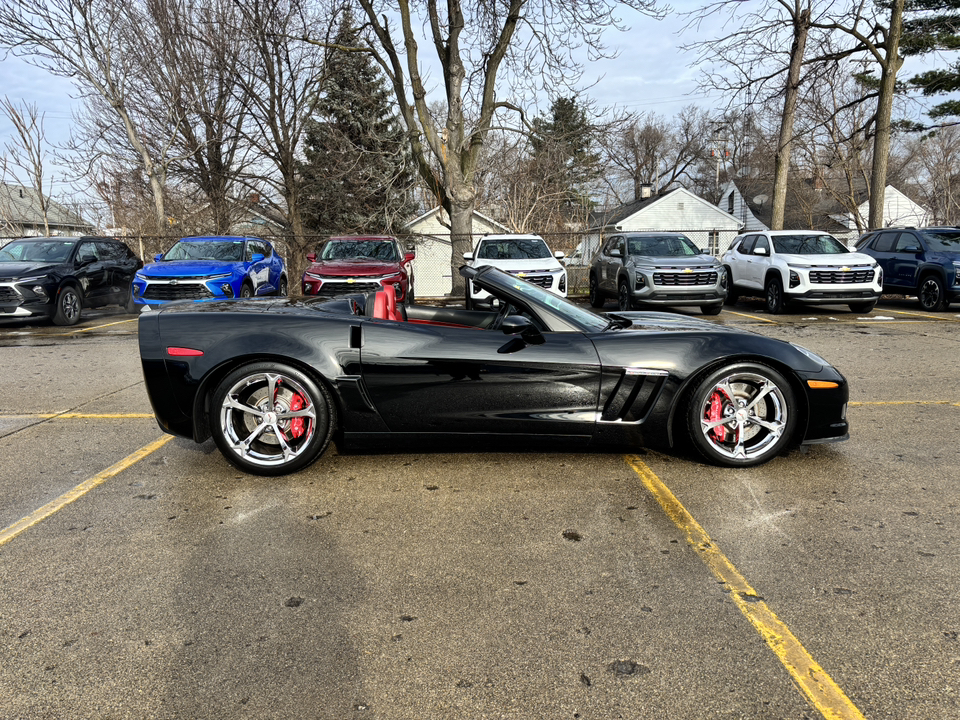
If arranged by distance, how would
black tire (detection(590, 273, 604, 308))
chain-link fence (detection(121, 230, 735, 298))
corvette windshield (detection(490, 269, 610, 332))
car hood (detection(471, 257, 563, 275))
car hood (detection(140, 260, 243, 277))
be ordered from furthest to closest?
chain-link fence (detection(121, 230, 735, 298)) → black tire (detection(590, 273, 604, 308)) → car hood (detection(471, 257, 563, 275)) → car hood (detection(140, 260, 243, 277)) → corvette windshield (detection(490, 269, 610, 332))


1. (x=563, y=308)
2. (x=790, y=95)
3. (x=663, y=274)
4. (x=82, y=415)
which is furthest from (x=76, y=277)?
(x=790, y=95)

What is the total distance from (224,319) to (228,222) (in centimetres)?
2967

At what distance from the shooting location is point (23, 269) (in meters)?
12.1

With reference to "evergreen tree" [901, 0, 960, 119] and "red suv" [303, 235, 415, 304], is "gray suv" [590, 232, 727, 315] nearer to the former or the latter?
"red suv" [303, 235, 415, 304]

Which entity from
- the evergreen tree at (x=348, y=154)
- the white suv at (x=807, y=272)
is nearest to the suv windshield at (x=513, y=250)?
the white suv at (x=807, y=272)

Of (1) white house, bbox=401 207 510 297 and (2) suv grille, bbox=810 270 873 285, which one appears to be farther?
(1) white house, bbox=401 207 510 297

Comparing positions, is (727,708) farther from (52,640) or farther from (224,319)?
(224,319)

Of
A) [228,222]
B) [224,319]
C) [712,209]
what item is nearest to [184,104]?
[228,222]

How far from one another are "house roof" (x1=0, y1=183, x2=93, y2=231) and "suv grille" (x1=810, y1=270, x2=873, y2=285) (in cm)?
2781

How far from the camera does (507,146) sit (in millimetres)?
31344

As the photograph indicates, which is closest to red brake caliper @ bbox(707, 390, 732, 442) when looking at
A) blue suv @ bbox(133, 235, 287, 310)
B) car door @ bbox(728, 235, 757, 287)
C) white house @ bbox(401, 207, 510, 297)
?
blue suv @ bbox(133, 235, 287, 310)

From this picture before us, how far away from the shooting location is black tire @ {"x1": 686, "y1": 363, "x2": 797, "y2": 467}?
3998mm

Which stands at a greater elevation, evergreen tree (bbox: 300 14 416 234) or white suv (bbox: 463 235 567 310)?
evergreen tree (bbox: 300 14 416 234)

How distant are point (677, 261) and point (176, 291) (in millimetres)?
9085
